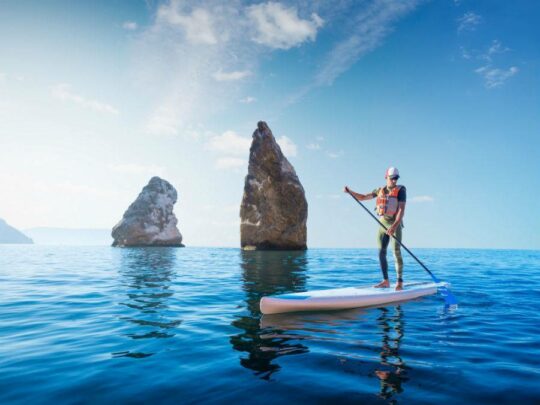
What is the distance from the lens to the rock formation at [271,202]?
46.2m

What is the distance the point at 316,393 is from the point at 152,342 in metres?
2.72

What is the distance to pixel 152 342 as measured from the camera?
467cm

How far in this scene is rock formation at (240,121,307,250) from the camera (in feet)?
152

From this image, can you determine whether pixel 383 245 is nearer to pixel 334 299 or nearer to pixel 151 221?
pixel 334 299

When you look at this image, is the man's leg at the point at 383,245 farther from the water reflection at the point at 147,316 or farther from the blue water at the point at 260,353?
the water reflection at the point at 147,316

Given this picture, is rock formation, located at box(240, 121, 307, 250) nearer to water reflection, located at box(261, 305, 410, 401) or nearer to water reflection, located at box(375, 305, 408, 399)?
water reflection, located at box(261, 305, 410, 401)

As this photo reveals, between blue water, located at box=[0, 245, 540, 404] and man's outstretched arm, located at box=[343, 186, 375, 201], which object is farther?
man's outstretched arm, located at box=[343, 186, 375, 201]

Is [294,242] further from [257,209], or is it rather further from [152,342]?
[152,342]

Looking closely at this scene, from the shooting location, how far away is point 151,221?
6969 cm

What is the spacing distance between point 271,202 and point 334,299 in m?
39.6

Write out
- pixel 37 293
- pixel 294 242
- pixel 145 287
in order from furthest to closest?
pixel 294 242 → pixel 145 287 → pixel 37 293

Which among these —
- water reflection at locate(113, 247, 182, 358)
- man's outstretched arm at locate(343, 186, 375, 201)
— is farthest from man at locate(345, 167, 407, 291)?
water reflection at locate(113, 247, 182, 358)

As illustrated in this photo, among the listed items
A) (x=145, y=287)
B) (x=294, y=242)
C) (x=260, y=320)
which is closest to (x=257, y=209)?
(x=294, y=242)

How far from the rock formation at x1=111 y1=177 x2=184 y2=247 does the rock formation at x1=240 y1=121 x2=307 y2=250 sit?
29312mm
